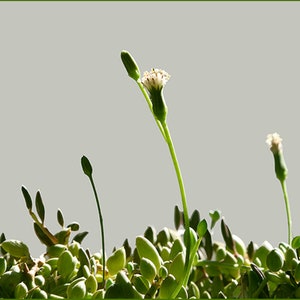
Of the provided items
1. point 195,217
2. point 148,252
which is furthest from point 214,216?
point 148,252

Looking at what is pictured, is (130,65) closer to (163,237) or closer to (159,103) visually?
(159,103)

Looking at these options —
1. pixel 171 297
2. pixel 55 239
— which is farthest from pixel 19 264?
pixel 171 297

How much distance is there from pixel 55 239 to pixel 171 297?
13cm

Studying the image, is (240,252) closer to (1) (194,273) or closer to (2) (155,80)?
(1) (194,273)

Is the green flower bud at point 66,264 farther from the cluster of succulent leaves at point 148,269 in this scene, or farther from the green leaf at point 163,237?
the green leaf at point 163,237

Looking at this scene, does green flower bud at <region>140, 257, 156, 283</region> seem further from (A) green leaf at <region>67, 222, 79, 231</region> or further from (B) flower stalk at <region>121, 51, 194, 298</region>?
(A) green leaf at <region>67, 222, 79, 231</region>

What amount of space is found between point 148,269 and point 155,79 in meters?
0.12

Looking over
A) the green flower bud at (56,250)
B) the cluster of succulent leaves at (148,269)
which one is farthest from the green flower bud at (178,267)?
the green flower bud at (56,250)

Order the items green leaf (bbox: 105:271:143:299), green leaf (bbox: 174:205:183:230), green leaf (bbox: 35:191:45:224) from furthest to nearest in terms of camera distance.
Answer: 1. green leaf (bbox: 174:205:183:230)
2. green leaf (bbox: 35:191:45:224)
3. green leaf (bbox: 105:271:143:299)

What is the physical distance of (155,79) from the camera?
0.36 m

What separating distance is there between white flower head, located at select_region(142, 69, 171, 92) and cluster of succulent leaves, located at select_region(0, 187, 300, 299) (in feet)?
0.29

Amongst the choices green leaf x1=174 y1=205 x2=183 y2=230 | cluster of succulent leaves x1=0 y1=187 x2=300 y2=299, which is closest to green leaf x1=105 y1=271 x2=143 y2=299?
cluster of succulent leaves x1=0 y1=187 x2=300 y2=299

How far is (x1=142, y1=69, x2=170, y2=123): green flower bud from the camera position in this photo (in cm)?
35

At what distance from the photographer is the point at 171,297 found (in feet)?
1.09
